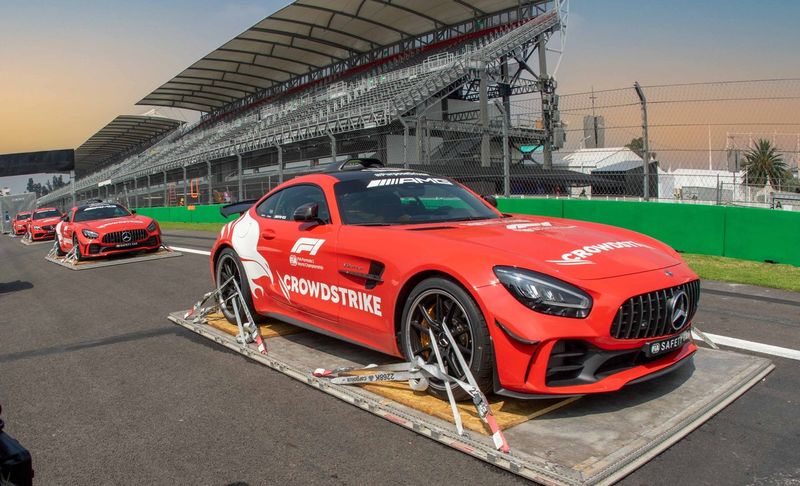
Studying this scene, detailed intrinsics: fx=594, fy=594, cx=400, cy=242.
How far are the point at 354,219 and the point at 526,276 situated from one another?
1588mm

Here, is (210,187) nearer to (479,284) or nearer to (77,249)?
(77,249)

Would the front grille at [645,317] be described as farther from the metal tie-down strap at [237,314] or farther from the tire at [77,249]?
the tire at [77,249]

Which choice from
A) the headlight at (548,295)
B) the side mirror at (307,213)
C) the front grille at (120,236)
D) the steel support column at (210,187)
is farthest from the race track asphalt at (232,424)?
the steel support column at (210,187)

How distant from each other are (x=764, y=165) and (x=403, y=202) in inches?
286

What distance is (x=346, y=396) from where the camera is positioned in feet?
12.2

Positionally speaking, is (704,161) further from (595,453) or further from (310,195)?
(595,453)

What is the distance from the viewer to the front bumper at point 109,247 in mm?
11477

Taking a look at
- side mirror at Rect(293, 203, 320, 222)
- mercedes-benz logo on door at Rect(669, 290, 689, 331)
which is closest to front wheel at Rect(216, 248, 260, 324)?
side mirror at Rect(293, 203, 320, 222)

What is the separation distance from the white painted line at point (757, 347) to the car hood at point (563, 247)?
1.36 meters

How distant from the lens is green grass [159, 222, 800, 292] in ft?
23.6

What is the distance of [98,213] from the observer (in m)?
12.8

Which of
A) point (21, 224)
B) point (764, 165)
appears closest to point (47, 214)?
point (21, 224)

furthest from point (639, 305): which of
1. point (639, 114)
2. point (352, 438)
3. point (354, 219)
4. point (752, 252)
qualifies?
point (639, 114)

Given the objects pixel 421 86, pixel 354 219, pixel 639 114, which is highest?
pixel 421 86
